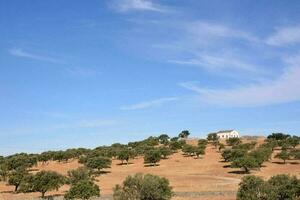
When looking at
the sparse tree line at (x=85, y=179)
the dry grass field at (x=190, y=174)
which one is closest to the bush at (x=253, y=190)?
the dry grass field at (x=190, y=174)

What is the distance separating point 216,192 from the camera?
80.4 metres

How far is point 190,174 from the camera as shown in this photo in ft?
386

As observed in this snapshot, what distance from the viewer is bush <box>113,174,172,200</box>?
200ft

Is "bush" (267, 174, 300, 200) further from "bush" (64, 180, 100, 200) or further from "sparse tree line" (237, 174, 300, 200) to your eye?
"bush" (64, 180, 100, 200)

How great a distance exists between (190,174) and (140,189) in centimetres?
5613

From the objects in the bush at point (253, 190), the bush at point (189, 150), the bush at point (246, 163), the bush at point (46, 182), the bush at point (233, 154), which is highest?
the bush at point (189, 150)

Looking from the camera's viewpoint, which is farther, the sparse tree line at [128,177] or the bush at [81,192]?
the bush at [81,192]

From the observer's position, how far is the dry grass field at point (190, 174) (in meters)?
82.6

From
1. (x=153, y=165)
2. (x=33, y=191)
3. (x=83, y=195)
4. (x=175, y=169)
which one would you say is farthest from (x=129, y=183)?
(x=153, y=165)

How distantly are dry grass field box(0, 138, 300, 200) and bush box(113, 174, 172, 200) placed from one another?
10586 mm

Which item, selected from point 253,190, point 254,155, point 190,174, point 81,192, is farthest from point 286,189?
point 254,155

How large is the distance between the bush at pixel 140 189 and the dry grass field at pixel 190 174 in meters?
10.6

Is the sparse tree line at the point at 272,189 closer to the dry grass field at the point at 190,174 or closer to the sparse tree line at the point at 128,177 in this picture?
the sparse tree line at the point at 128,177

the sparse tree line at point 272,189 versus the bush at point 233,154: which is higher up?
the bush at point 233,154
